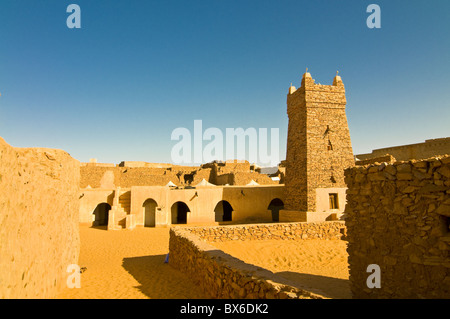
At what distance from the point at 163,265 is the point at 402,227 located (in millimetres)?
8509

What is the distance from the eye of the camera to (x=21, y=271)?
426cm

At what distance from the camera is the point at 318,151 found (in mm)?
17641

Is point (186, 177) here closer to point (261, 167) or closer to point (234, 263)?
point (261, 167)

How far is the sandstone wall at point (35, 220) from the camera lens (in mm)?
3814

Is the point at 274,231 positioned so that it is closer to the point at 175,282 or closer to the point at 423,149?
the point at 175,282

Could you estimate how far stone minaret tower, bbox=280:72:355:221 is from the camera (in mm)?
17328

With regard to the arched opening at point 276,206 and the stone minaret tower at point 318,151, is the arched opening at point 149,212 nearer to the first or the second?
the stone minaret tower at point 318,151

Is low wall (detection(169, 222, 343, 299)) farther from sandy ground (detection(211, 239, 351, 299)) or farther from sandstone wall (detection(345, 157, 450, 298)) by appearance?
sandy ground (detection(211, 239, 351, 299))

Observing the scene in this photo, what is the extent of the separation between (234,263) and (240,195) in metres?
15.9

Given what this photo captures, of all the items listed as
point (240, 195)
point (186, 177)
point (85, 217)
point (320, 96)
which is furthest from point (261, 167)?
point (85, 217)

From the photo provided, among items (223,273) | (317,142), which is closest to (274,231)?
(317,142)

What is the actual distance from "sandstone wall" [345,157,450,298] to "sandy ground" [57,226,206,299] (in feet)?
14.1

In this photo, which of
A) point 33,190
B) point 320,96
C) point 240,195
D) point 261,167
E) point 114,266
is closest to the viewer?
point 33,190

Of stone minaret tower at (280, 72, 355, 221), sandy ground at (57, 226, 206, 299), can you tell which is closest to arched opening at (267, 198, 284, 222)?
stone minaret tower at (280, 72, 355, 221)
